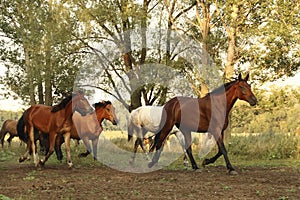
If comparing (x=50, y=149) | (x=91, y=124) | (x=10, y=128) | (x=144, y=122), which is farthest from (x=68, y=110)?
(x=10, y=128)

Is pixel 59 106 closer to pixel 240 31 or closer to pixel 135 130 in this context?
pixel 135 130

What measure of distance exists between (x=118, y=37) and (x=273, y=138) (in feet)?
35.6

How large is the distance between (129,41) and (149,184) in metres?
17.9

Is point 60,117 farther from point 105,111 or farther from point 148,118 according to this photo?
point 148,118

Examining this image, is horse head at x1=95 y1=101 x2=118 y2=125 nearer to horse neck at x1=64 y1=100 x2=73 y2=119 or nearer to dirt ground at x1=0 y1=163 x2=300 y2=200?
horse neck at x1=64 y1=100 x2=73 y2=119

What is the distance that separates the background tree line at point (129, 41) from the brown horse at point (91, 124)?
247 inches

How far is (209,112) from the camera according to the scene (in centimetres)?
1328

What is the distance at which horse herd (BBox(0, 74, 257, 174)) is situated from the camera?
43.1ft

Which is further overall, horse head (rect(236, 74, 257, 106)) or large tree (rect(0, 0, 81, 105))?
large tree (rect(0, 0, 81, 105))

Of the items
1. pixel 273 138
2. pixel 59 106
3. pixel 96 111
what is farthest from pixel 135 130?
pixel 273 138

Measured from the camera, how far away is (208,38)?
75.4 ft

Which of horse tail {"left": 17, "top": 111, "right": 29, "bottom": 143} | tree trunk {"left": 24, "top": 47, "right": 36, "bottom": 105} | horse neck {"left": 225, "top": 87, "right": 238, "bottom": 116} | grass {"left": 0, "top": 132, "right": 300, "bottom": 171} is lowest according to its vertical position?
grass {"left": 0, "top": 132, "right": 300, "bottom": 171}

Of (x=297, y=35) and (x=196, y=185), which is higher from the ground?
(x=297, y=35)

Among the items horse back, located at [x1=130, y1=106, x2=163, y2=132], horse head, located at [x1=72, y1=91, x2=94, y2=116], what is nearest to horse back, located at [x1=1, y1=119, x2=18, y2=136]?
horse back, located at [x1=130, y1=106, x2=163, y2=132]
